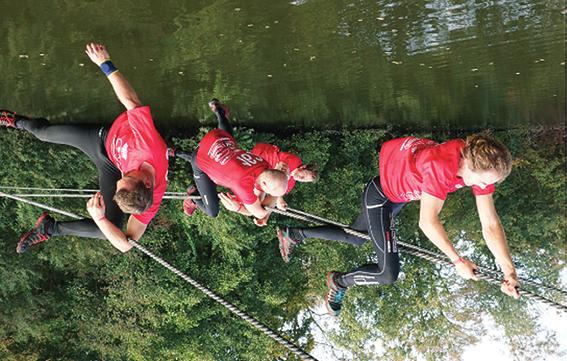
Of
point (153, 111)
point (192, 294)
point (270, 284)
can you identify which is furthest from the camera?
point (270, 284)

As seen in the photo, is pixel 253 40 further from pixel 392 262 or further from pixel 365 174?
pixel 365 174

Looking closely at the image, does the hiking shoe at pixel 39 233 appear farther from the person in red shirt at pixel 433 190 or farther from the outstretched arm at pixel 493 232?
the outstretched arm at pixel 493 232

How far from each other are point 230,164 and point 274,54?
2.29m

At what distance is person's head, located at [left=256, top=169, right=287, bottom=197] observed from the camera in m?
5.15

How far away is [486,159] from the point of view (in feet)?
13.0

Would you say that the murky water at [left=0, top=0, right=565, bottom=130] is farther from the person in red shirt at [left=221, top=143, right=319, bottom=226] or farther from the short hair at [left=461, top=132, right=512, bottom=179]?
the short hair at [left=461, top=132, right=512, bottom=179]

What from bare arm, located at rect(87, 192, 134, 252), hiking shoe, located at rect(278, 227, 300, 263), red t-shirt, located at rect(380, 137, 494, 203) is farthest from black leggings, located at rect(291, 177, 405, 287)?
bare arm, located at rect(87, 192, 134, 252)

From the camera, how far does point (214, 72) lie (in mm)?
7750

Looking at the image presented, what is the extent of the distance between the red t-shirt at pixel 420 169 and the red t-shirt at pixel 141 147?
1795mm

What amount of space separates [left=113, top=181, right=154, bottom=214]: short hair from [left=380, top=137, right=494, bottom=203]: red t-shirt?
6.30ft

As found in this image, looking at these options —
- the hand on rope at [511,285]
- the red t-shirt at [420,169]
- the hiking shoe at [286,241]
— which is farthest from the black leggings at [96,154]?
the hand on rope at [511,285]

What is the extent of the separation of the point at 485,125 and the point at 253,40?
7.23 metres

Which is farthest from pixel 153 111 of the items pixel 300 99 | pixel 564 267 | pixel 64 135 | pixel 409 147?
pixel 564 267

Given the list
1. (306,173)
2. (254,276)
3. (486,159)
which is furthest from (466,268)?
(254,276)
